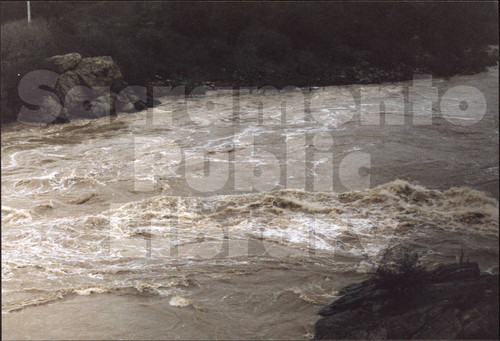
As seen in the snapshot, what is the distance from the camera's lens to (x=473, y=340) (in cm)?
239

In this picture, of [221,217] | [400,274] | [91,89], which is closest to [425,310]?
[400,274]

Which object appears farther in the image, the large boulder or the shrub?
the large boulder

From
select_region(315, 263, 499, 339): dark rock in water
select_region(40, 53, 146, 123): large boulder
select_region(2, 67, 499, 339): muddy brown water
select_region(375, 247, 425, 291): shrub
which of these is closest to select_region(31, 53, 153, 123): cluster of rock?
select_region(40, 53, 146, 123): large boulder

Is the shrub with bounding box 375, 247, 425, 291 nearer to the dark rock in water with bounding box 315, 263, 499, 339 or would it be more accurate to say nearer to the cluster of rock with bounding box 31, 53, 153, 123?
the dark rock in water with bounding box 315, 263, 499, 339

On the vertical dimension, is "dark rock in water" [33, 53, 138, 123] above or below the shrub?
above

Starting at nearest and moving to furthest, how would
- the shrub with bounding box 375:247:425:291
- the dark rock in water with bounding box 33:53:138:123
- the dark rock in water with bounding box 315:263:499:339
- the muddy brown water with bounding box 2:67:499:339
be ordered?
the dark rock in water with bounding box 315:263:499:339
the shrub with bounding box 375:247:425:291
the muddy brown water with bounding box 2:67:499:339
the dark rock in water with bounding box 33:53:138:123

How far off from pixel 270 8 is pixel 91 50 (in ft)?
18.2

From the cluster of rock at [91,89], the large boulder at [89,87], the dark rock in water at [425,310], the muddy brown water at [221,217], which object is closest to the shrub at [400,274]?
the dark rock in water at [425,310]

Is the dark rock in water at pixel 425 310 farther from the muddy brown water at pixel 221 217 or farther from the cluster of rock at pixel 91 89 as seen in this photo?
the cluster of rock at pixel 91 89

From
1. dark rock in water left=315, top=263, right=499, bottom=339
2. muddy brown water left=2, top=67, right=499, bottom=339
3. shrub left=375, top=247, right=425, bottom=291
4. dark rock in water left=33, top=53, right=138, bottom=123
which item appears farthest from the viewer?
dark rock in water left=33, top=53, right=138, bottom=123

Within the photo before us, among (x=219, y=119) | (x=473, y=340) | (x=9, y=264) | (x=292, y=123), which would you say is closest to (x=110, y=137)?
(x=219, y=119)

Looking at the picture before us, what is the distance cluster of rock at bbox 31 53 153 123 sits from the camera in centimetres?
995

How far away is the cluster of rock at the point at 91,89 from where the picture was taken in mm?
9953

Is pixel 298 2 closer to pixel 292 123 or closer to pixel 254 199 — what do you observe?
pixel 292 123
